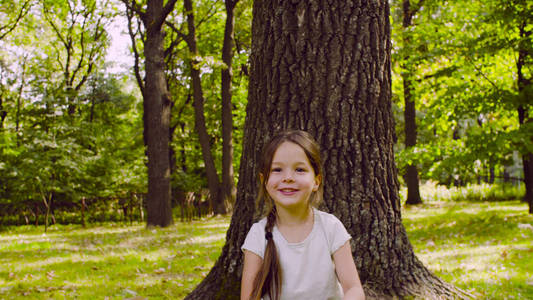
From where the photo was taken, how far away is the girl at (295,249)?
2.64 metres

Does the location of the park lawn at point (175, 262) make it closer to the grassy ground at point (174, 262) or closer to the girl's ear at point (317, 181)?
the grassy ground at point (174, 262)

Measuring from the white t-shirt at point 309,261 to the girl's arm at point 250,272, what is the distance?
3 centimetres

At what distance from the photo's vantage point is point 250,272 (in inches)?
105

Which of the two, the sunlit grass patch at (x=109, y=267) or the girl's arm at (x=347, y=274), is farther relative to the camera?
the sunlit grass patch at (x=109, y=267)

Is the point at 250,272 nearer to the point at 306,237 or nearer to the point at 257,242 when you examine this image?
the point at 257,242

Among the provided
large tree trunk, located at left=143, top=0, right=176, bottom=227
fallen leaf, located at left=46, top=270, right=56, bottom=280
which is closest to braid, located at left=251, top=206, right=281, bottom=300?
fallen leaf, located at left=46, top=270, right=56, bottom=280

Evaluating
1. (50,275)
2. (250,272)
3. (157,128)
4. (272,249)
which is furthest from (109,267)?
(157,128)

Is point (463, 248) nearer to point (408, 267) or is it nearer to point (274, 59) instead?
point (408, 267)

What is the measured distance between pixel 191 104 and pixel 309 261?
25.7 metres

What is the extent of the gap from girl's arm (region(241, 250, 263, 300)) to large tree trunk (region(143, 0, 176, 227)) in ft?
35.2

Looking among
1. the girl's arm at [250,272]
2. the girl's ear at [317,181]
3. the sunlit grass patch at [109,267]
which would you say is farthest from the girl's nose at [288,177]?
the sunlit grass patch at [109,267]

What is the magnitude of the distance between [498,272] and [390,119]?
284 centimetres

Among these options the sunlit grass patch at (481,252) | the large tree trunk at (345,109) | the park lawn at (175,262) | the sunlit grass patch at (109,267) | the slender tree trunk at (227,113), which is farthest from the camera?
the slender tree trunk at (227,113)

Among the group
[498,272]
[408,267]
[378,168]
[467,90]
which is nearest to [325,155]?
[378,168]
